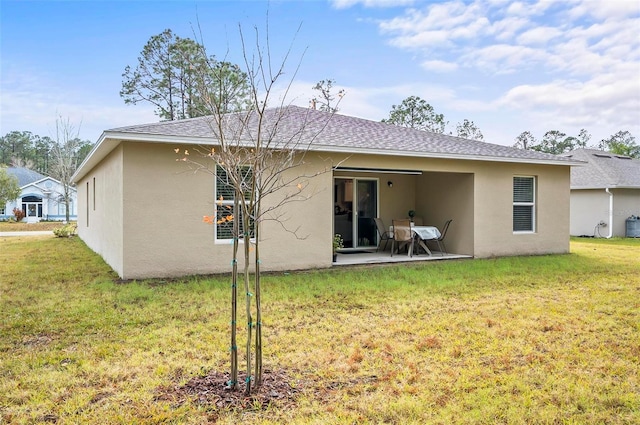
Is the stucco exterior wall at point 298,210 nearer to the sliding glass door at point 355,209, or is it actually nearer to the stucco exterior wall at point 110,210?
the stucco exterior wall at point 110,210

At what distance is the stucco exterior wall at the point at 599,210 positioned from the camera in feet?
60.3

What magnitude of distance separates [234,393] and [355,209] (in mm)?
9033

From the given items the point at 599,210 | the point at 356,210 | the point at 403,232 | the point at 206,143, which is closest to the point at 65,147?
the point at 356,210

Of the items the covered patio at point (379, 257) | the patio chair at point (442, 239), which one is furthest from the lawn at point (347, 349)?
the patio chair at point (442, 239)

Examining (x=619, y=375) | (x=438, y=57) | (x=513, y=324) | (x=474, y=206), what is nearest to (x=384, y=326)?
(x=513, y=324)

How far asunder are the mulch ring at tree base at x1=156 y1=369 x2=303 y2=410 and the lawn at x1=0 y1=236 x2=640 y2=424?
0.04m

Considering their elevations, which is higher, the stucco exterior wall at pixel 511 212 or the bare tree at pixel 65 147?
the bare tree at pixel 65 147

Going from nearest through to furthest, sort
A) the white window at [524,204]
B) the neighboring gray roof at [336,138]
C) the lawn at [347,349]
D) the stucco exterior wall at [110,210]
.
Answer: the lawn at [347,349]
the neighboring gray roof at [336,138]
the stucco exterior wall at [110,210]
the white window at [524,204]

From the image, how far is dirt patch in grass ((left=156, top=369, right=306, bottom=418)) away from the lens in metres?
3.18

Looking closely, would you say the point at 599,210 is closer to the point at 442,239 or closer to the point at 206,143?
the point at 442,239

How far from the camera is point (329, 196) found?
930cm

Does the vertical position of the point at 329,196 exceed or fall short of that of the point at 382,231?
it exceeds it

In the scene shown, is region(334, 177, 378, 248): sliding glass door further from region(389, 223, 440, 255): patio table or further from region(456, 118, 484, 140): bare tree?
region(456, 118, 484, 140): bare tree

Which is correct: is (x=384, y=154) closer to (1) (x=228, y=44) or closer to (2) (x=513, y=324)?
(2) (x=513, y=324)
